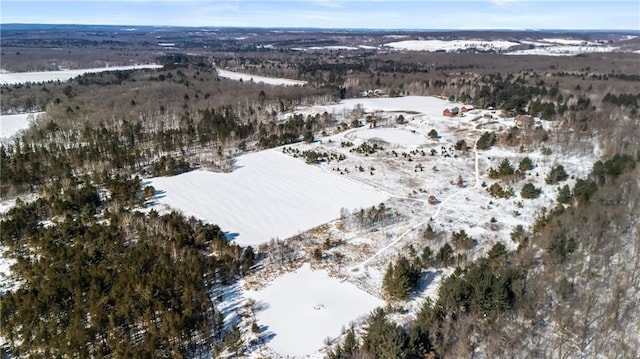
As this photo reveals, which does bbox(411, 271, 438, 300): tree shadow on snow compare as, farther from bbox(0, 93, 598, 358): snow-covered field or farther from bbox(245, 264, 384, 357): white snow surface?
bbox(245, 264, 384, 357): white snow surface

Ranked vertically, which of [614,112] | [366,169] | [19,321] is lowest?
[19,321]

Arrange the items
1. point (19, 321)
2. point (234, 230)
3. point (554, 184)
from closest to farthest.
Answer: point (19, 321), point (234, 230), point (554, 184)

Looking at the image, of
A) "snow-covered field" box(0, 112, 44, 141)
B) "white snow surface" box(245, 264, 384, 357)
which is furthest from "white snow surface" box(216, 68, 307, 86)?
"white snow surface" box(245, 264, 384, 357)

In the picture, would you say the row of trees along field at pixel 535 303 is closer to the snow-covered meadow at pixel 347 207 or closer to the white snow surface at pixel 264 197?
the snow-covered meadow at pixel 347 207

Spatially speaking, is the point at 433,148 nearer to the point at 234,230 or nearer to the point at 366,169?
the point at 366,169

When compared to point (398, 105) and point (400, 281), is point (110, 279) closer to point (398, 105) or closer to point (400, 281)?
point (400, 281)

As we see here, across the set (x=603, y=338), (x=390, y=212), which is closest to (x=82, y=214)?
(x=390, y=212)

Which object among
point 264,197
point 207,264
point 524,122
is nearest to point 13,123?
point 264,197
